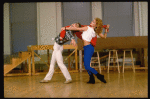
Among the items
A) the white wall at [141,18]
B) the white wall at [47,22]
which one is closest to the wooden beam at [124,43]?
the white wall at [141,18]

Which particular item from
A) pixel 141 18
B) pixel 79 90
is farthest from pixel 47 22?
pixel 79 90

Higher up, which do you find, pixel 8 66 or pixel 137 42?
pixel 137 42

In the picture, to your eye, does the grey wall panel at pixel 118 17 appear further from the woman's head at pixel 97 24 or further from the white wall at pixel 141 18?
the woman's head at pixel 97 24

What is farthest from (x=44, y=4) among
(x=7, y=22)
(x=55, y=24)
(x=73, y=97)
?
(x=73, y=97)

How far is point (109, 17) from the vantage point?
6746 millimetres

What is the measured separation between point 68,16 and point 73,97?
209 inches

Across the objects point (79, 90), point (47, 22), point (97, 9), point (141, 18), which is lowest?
point (79, 90)

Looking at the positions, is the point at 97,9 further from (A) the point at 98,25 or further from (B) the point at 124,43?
(A) the point at 98,25

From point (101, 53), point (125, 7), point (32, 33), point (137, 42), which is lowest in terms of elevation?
point (101, 53)

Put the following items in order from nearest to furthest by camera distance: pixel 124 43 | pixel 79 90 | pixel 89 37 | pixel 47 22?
pixel 79 90
pixel 89 37
pixel 124 43
pixel 47 22

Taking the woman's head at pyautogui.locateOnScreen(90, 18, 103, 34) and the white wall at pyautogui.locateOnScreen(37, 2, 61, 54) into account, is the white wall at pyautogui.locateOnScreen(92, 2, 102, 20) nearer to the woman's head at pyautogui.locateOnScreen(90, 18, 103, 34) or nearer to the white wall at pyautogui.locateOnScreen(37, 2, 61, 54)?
the white wall at pyautogui.locateOnScreen(37, 2, 61, 54)

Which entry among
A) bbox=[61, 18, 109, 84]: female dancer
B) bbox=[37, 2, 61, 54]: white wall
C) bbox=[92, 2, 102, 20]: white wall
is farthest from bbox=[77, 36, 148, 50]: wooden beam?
bbox=[61, 18, 109, 84]: female dancer

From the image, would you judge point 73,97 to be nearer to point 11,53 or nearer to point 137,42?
point 137,42

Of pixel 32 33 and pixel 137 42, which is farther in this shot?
pixel 32 33
